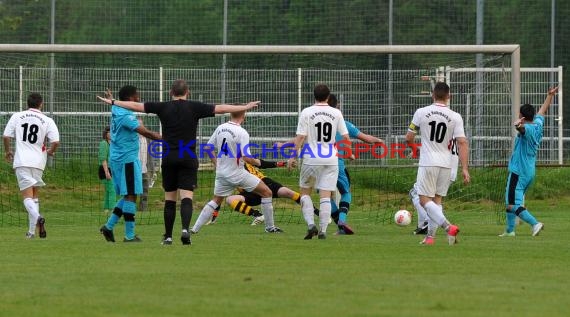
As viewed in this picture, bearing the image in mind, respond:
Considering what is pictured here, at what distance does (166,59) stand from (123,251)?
10.6 m

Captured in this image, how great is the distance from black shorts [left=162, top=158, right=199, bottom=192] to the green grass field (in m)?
0.75

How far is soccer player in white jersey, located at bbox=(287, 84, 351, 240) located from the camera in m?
16.4

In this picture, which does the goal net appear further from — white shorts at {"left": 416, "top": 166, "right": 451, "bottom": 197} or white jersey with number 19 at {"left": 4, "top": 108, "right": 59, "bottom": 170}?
white shorts at {"left": 416, "top": 166, "right": 451, "bottom": 197}

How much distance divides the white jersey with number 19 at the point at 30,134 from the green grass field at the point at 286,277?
4.70 ft

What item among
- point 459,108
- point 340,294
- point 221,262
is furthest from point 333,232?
point 340,294

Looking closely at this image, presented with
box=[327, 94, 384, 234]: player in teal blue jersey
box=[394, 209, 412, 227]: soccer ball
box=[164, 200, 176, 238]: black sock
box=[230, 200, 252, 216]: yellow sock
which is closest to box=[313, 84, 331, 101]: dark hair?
box=[327, 94, 384, 234]: player in teal blue jersey

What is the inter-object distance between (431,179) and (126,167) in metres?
4.00

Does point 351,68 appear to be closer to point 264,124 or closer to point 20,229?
point 264,124

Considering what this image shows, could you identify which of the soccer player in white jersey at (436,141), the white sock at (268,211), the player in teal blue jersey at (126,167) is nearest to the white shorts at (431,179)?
the soccer player in white jersey at (436,141)

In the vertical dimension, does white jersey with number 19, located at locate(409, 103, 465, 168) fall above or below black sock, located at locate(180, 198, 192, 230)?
above

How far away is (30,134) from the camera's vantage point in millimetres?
17844

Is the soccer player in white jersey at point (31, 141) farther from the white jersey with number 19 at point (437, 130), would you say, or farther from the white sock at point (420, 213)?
the white jersey with number 19 at point (437, 130)

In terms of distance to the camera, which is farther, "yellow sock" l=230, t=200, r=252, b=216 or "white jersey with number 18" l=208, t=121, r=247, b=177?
"yellow sock" l=230, t=200, r=252, b=216

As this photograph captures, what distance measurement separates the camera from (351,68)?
25.2 metres
